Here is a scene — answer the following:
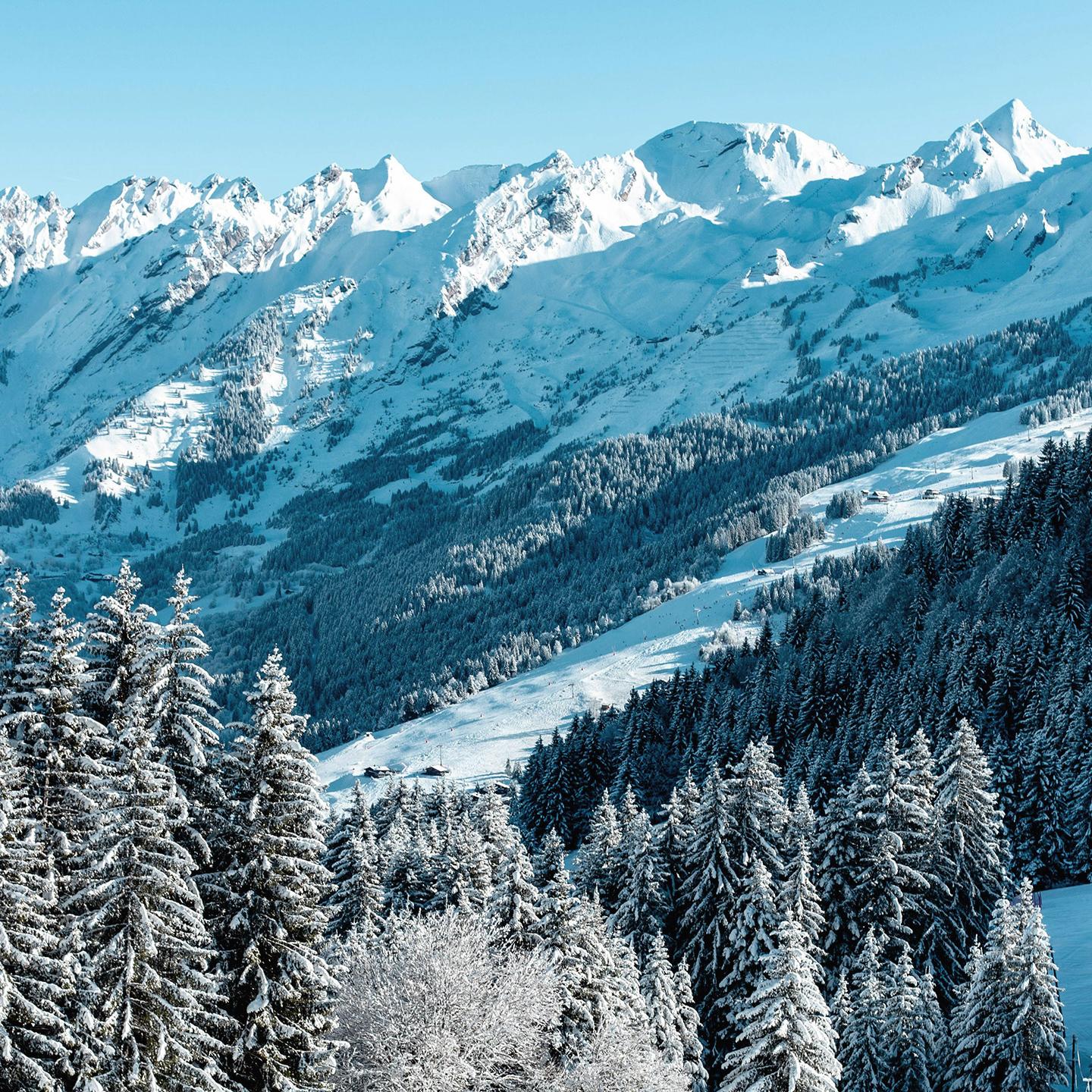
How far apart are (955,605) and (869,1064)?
3274 inches

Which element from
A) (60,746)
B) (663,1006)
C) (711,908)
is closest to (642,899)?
(711,908)

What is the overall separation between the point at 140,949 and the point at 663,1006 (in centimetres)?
2470

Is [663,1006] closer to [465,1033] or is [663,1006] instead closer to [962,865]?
[465,1033]

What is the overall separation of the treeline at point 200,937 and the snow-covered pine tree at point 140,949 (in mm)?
64

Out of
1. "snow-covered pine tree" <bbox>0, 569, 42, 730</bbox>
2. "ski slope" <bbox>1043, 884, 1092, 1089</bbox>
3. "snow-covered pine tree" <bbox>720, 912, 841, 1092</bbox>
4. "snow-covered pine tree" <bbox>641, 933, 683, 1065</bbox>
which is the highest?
"snow-covered pine tree" <bbox>0, 569, 42, 730</bbox>

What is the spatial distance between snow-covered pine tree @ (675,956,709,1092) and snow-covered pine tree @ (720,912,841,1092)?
1169cm

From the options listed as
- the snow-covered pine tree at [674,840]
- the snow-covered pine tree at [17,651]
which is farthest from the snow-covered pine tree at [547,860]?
the snow-covered pine tree at [17,651]

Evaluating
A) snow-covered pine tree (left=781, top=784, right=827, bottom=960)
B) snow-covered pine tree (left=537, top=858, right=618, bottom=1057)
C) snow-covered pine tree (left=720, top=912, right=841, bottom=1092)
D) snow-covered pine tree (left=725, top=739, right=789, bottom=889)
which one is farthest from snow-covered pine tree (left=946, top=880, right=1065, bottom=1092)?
snow-covered pine tree (left=537, top=858, right=618, bottom=1057)

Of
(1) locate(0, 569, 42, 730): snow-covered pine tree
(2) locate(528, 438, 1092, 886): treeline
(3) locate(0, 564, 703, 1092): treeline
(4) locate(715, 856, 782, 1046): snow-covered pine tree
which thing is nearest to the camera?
(3) locate(0, 564, 703, 1092): treeline

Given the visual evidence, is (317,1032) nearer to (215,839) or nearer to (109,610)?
(215,839)

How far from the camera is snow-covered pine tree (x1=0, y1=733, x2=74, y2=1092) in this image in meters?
22.5

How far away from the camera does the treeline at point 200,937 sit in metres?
24.7

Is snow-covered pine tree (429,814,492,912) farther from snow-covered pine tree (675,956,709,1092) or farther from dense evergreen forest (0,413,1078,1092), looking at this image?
snow-covered pine tree (675,956,709,1092)

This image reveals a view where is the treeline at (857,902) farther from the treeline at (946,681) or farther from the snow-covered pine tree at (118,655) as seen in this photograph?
the snow-covered pine tree at (118,655)
